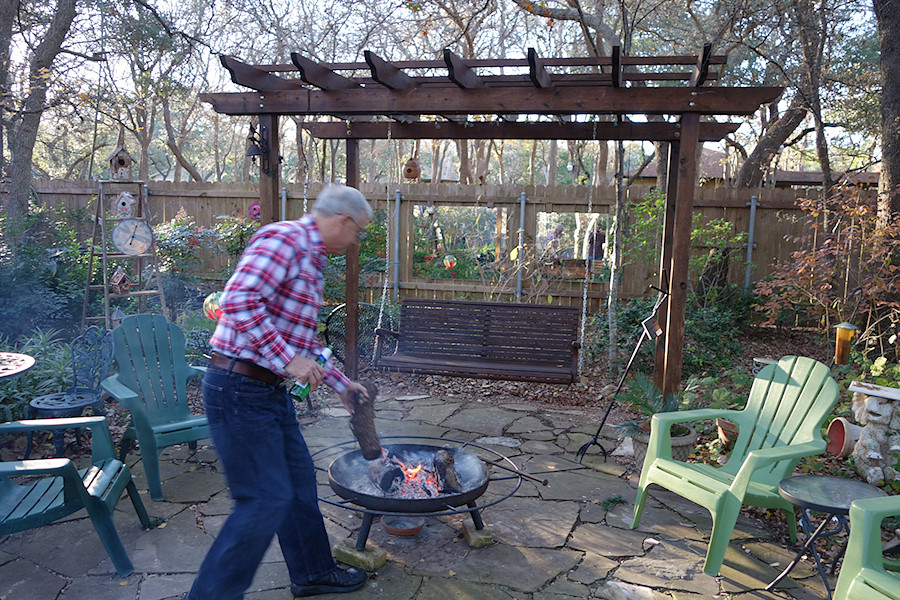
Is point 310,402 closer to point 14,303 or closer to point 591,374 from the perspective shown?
point 591,374

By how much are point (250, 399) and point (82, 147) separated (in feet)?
91.4

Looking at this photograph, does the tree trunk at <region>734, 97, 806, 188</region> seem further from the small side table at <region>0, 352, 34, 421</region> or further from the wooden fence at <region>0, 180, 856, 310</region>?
the small side table at <region>0, 352, 34, 421</region>

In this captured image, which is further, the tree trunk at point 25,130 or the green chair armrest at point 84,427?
the tree trunk at point 25,130

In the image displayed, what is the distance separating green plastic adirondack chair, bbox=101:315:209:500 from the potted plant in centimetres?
253

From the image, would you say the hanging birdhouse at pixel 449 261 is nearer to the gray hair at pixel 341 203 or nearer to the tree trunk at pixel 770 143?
the tree trunk at pixel 770 143

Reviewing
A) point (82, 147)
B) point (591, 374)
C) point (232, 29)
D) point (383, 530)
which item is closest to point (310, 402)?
point (383, 530)

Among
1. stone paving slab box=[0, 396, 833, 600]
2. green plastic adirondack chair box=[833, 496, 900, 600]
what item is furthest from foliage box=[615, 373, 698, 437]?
green plastic adirondack chair box=[833, 496, 900, 600]

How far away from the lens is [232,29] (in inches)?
705

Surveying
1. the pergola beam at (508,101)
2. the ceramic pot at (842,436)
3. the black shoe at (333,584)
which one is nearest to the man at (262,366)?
the black shoe at (333,584)

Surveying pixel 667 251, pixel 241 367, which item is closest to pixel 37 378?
pixel 241 367

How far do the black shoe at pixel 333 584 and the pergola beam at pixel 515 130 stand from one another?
3797 mm

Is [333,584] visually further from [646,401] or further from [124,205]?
[124,205]

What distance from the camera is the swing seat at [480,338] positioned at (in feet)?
18.1

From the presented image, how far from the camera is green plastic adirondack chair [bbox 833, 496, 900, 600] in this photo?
210 centimetres
